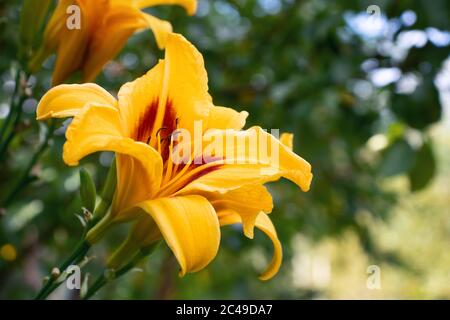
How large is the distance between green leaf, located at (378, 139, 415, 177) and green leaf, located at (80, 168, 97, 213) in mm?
1079

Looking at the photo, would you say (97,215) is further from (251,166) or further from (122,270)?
(251,166)

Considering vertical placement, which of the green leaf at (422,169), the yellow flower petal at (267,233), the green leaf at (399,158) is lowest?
the green leaf at (422,169)

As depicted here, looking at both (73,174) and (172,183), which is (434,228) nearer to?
(73,174)

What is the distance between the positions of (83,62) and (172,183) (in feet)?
1.01

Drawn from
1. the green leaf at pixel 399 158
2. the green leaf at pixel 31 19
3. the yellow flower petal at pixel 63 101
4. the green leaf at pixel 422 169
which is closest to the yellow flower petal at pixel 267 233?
the yellow flower petal at pixel 63 101

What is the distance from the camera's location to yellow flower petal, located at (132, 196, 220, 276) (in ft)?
1.96

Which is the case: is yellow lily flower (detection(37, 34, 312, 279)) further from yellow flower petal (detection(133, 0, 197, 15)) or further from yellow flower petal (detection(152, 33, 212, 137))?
yellow flower petal (detection(133, 0, 197, 15))

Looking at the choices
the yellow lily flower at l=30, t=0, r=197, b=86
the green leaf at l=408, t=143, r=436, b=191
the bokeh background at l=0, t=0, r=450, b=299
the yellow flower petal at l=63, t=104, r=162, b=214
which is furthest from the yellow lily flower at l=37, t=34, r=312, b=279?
the green leaf at l=408, t=143, r=436, b=191

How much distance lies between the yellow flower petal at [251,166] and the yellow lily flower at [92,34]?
292mm

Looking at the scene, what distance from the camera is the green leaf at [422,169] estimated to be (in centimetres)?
173

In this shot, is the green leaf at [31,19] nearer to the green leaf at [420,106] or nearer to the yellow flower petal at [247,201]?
the yellow flower petal at [247,201]

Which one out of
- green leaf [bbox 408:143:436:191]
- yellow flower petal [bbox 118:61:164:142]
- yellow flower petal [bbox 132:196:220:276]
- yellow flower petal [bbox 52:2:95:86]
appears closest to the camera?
yellow flower petal [bbox 132:196:220:276]

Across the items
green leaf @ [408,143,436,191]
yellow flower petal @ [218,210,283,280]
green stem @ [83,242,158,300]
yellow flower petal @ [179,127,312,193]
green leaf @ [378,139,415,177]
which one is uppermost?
yellow flower petal @ [179,127,312,193]

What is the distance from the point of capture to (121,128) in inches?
26.6
